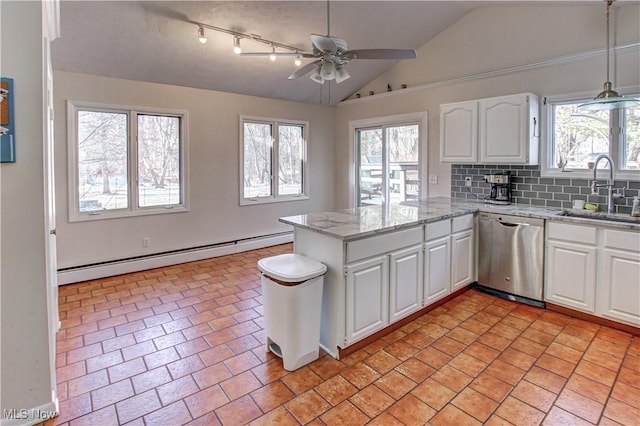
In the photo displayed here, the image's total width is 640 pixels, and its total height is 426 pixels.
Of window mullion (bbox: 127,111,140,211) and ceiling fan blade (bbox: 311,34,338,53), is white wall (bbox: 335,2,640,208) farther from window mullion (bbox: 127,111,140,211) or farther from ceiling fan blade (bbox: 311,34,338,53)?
window mullion (bbox: 127,111,140,211)

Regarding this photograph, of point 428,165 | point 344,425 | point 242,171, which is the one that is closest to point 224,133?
point 242,171

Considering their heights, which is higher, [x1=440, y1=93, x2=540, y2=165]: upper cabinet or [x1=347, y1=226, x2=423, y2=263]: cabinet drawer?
[x1=440, y1=93, x2=540, y2=165]: upper cabinet

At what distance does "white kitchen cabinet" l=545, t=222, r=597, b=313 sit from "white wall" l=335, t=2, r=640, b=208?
4.94 ft

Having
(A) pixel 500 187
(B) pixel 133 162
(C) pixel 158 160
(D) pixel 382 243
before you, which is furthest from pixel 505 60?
(B) pixel 133 162

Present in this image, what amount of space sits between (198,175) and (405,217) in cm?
322

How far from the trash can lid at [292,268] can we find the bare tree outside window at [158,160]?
288cm

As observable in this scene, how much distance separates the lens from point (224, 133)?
210 inches

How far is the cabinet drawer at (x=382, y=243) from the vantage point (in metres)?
2.56

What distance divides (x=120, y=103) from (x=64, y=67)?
0.63 m

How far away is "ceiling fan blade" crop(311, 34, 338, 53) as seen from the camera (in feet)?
7.90

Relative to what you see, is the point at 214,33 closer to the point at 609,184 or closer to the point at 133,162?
the point at 133,162

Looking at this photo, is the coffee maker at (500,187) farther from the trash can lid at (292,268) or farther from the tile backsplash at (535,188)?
the trash can lid at (292,268)

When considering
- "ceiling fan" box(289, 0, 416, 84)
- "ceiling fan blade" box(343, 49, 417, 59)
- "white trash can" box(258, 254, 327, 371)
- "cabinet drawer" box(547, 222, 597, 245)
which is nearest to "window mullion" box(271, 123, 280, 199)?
"ceiling fan" box(289, 0, 416, 84)

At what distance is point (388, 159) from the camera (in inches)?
230
